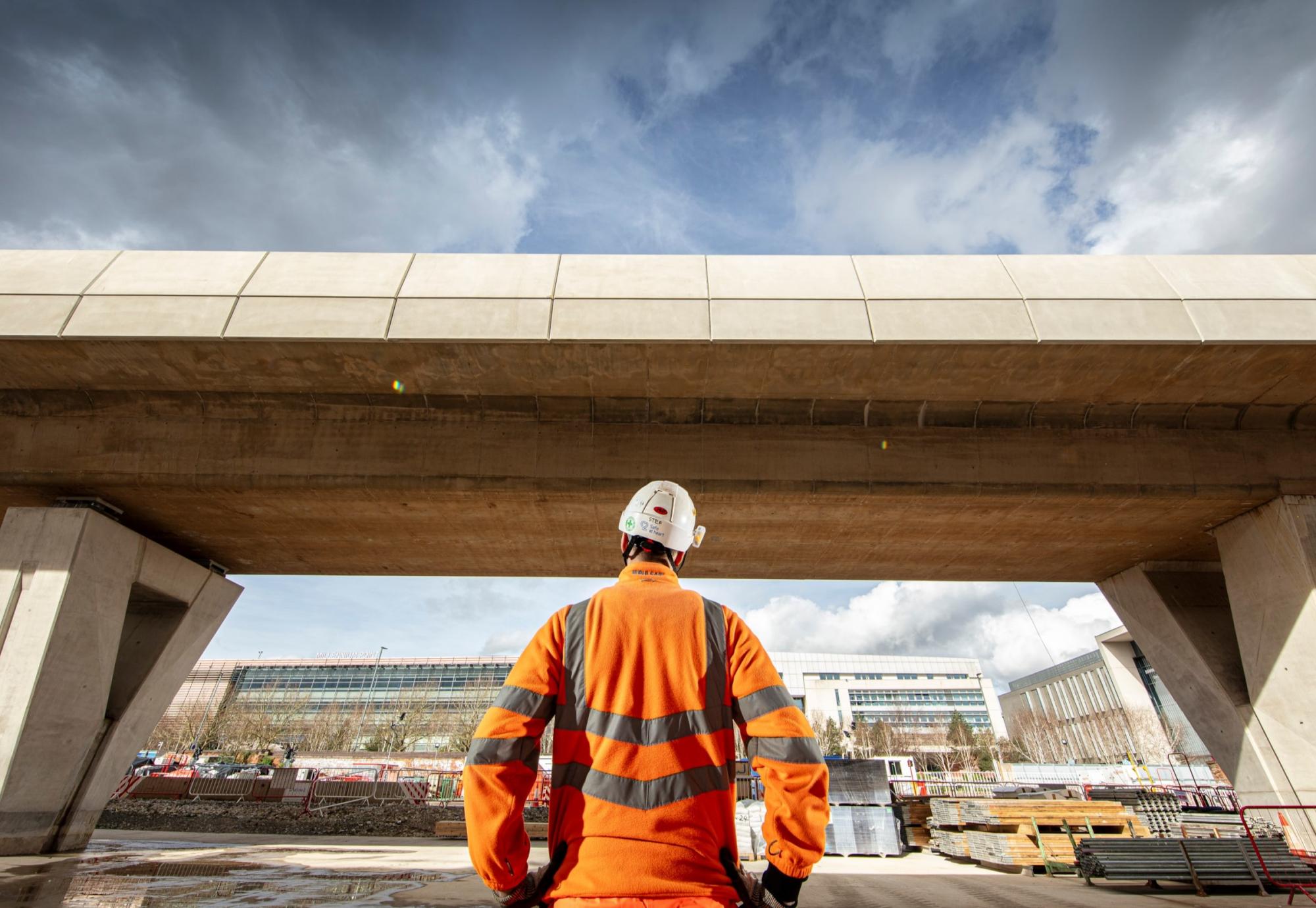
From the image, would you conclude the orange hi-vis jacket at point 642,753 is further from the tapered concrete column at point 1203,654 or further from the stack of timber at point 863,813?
the stack of timber at point 863,813

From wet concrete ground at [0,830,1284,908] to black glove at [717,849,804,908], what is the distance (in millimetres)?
5937

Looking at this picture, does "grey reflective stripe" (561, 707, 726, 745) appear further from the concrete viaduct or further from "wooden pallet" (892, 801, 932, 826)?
"wooden pallet" (892, 801, 932, 826)

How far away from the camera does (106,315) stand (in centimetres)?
974

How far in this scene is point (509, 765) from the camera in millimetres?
2104

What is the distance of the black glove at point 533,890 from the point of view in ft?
6.69

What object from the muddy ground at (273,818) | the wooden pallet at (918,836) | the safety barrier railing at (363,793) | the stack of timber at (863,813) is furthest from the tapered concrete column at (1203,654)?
the safety barrier railing at (363,793)

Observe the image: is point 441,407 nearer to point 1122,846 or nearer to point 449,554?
point 449,554

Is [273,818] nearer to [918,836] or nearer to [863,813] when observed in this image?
[863,813]

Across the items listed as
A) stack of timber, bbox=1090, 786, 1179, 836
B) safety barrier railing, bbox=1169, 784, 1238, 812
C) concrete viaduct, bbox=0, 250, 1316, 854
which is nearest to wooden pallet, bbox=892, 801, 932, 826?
stack of timber, bbox=1090, 786, 1179, 836

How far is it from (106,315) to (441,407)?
4.62m

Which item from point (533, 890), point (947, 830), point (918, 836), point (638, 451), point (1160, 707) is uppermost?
point (1160, 707)

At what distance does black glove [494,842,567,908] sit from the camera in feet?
6.69

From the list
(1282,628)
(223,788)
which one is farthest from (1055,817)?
(223,788)

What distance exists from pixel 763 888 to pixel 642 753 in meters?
0.54
